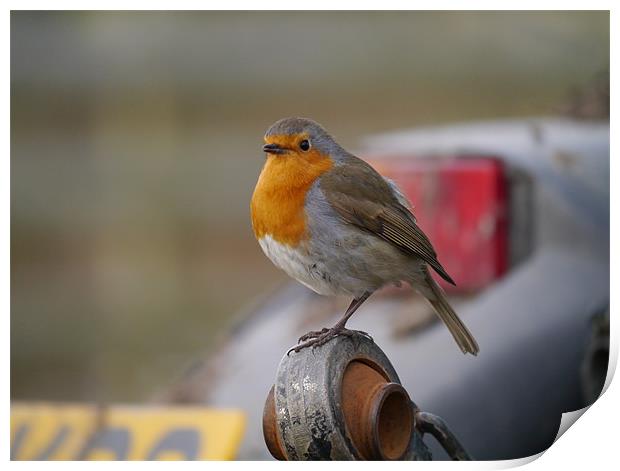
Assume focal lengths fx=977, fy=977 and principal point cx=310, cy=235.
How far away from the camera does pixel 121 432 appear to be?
2.41 meters

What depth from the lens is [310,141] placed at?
1.69 meters

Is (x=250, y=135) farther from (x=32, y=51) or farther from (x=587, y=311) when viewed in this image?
(x=587, y=311)

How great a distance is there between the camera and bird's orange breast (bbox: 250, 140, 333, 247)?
166 centimetres

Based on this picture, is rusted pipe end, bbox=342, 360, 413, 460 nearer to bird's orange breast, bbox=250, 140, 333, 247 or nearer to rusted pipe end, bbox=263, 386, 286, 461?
Answer: rusted pipe end, bbox=263, 386, 286, 461

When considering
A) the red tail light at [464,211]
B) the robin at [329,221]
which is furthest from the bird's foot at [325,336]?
the red tail light at [464,211]

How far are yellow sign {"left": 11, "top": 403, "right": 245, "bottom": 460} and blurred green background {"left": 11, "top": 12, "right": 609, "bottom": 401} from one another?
67mm

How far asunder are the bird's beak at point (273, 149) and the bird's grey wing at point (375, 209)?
12cm

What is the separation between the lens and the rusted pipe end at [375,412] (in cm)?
148

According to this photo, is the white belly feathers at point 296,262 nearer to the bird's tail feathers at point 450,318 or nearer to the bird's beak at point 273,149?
the bird's beak at point 273,149

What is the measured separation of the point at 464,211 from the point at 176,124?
0.89 m

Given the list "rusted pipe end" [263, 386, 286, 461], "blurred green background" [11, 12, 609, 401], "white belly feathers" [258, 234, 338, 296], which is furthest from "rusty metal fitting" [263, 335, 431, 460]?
"blurred green background" [11, 12, 609, 401]

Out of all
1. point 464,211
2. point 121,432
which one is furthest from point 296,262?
point 121,432

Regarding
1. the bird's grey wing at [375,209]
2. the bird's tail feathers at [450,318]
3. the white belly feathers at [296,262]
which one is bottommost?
the bird's tail feathers at [450,318]

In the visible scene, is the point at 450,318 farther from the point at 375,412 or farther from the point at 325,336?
the point at 375,412
